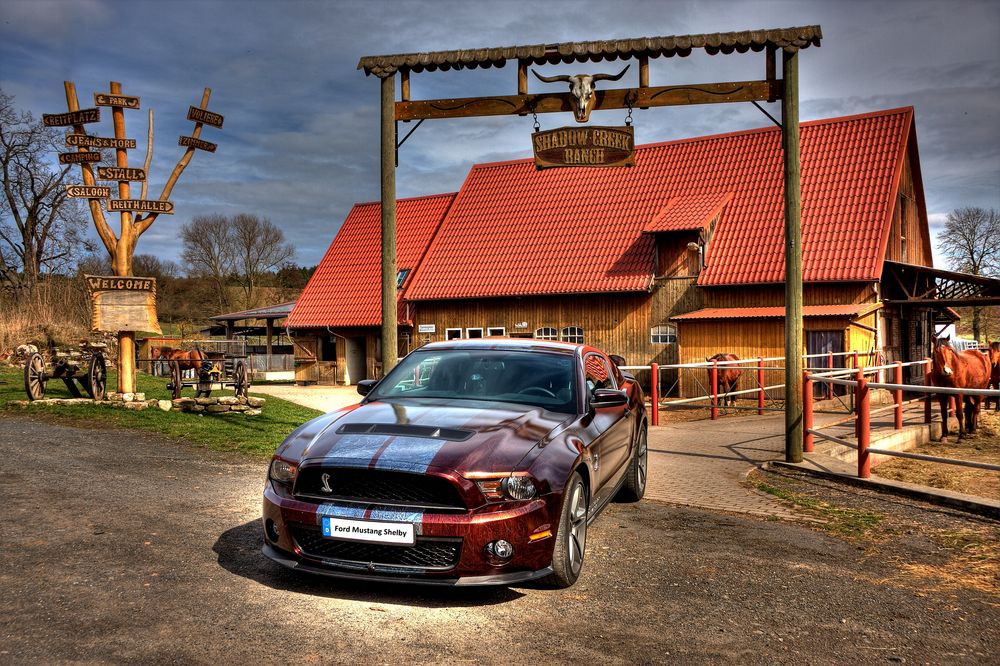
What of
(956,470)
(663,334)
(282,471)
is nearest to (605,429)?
(282,471)

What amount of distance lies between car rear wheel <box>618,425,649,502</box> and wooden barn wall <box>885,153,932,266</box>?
2013 cm

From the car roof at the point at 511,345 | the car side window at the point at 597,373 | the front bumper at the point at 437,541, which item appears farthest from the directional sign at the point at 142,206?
the front bumper at the point at 437,541

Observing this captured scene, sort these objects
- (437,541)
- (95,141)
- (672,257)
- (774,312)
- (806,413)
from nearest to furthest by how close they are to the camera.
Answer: (437,541) → (806,413) → (95,141) → (774,312) → (672,257)

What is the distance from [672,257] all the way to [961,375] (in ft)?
38.2

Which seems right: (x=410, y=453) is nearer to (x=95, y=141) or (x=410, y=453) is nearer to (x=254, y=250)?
(x=95, y=141)

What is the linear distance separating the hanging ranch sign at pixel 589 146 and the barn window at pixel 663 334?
17.0 m

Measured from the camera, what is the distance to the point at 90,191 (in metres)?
15.2

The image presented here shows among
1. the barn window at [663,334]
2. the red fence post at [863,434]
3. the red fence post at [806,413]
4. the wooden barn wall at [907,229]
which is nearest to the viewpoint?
the red fence post at [863,434]

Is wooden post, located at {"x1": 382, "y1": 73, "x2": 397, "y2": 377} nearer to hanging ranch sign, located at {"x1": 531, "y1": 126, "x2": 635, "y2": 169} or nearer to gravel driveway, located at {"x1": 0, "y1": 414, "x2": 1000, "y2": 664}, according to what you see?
hanging ranch sign, located at {"x1": 531, "y1": 126, "x2": 635, "y2": 169}

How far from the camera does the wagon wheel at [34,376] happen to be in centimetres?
1597

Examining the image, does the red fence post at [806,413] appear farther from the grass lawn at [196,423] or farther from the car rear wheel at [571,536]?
the grass lawn at [196,423]

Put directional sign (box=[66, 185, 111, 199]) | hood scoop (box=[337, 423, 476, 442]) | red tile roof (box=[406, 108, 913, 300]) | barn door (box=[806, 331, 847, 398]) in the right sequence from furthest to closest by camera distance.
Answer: red tile roof (box=[406, 108, 913, 300])
barn door (box=[806, 331, 847, 398])
directional sign (box=[66, 185, 111, 199])
hood scoop (box=[337, 423, 476, 442])

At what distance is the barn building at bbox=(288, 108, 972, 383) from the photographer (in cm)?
2436

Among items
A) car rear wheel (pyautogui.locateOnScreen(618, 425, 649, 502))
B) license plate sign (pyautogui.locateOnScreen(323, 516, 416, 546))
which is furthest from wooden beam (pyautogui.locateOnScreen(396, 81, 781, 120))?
license plate sign (pyautogui.locateOnScreen(323, 516, 416, 546))
